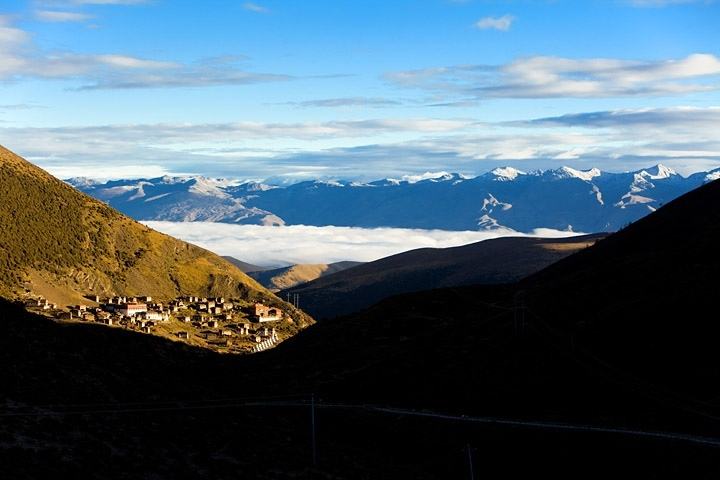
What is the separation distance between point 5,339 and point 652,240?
5122 inches

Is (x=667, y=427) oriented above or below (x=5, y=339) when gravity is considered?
below

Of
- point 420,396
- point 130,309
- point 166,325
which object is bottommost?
point 420,396

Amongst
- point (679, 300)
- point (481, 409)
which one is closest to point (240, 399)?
point (481, 409)

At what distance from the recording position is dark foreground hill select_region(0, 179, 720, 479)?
49375mm

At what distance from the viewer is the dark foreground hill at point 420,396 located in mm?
49375

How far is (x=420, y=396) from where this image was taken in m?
84.7

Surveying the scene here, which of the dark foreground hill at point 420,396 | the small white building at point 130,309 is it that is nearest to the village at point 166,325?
the small white building at point 130,309

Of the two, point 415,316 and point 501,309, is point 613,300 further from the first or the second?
point 415,316

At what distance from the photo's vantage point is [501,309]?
406 ft

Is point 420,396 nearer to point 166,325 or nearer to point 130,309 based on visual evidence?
point 166,325

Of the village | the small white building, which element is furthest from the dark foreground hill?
the small white building

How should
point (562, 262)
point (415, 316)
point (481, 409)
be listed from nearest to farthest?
1. point (481, 409)
2. point (415, 316)
3. point (562, 262)

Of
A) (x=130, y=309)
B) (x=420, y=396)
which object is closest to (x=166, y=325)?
(x=130, y=309)

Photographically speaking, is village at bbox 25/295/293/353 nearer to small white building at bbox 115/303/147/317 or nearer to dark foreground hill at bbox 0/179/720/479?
small white building at bbox 115/303/147/317
